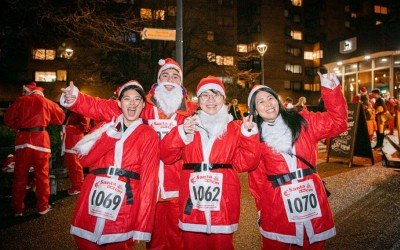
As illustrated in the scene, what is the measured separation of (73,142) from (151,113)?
180 inches

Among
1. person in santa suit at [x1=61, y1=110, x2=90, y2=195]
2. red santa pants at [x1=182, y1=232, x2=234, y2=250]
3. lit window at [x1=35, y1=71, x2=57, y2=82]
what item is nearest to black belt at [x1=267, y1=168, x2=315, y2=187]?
red santa pants at [x1=182, y1=232, x2=234, y2=250]

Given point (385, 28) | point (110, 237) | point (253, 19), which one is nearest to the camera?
point (110, 237)

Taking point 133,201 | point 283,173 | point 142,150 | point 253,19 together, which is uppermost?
point 253,19

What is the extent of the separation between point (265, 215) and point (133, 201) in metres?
1.23

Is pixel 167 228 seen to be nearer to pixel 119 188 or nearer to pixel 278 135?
pixel 119 188

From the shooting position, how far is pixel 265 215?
2.94 m

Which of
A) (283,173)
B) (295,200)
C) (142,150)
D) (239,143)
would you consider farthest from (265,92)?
(142,150)

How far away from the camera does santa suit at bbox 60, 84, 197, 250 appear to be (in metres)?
3.76

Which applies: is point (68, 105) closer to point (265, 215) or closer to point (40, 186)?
point (265, 215)

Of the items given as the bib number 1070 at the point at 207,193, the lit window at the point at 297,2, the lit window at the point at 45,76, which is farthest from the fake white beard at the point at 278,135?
the lit window at the point at 297,2

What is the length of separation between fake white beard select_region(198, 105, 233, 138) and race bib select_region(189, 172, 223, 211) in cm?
41

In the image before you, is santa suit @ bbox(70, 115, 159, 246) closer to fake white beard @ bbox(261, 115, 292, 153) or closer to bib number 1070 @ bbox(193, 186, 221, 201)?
bib number 1070 @ bbox(193, 186, 221, 201)

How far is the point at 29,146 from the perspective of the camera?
5.92 m

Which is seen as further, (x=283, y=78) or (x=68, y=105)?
(x=283, y=78)
